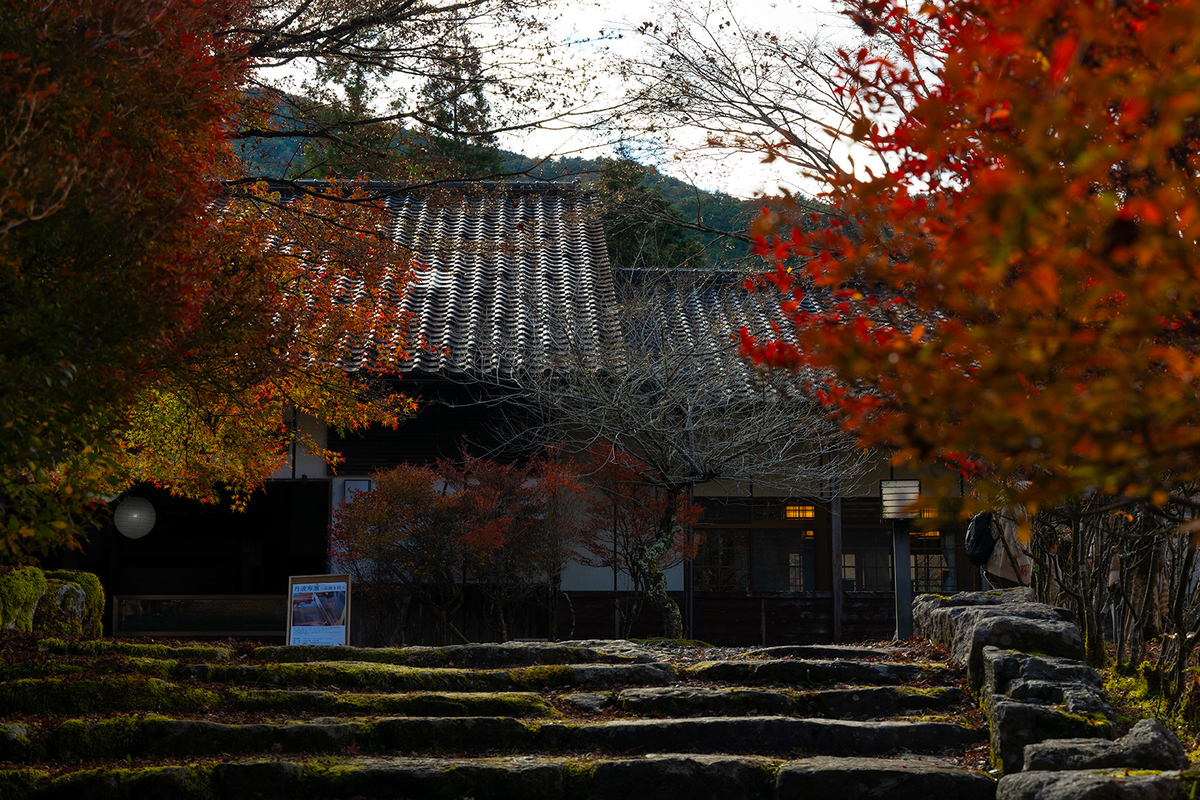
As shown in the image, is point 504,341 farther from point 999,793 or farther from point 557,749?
point 999,793

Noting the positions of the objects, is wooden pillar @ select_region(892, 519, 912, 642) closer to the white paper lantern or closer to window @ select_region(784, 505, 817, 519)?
window @ select_region(784, 505, 817, 519)

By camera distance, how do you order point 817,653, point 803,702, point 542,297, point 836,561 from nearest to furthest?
point 803,702, point 817,653, point 836,561, point 542,297

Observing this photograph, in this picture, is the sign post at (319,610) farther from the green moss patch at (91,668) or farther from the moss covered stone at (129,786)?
the moss covered stone at (129,786)

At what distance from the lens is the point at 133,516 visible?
12.9 metres

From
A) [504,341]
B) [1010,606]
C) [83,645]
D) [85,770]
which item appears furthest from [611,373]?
[85,770]

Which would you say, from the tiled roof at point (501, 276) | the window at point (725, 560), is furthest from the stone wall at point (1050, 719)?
the tiled roof at point (501, 276)

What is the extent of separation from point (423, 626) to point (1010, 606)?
7.27 m

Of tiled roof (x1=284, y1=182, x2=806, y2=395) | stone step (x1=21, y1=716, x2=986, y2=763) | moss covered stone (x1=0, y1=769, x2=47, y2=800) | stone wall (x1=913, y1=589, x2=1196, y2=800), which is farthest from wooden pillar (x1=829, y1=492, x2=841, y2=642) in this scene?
moss covered stone (x1=0, y1=769, x2=47, y2=800)

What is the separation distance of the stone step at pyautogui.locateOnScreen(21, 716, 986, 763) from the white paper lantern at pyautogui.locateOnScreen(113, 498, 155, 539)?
25.3 ft

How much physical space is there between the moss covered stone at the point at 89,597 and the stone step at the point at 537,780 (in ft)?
17.5

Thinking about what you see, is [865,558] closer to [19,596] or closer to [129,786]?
[19,596]

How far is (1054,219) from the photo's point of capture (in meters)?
1.77

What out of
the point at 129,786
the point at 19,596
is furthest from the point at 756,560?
the point at 129,786

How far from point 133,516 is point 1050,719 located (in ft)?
38.3
